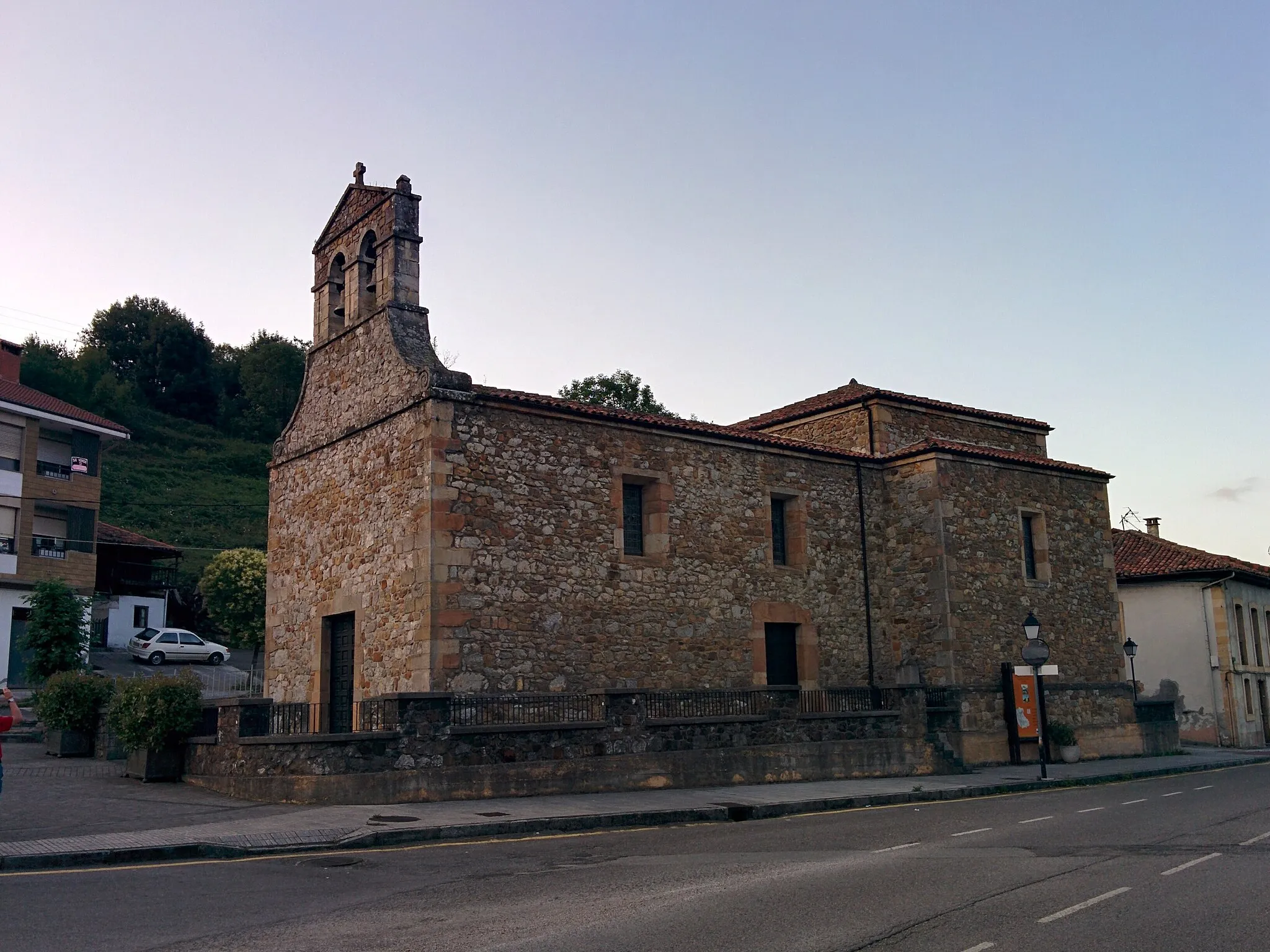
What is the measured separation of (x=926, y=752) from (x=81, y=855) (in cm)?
1495

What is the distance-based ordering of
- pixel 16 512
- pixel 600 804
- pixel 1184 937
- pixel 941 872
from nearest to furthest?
pixel 1184 937 < pixel 941 872 < pixel 600 804 < pixel 16 512

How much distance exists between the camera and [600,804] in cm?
1484

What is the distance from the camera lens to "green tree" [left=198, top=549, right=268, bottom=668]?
151 feet

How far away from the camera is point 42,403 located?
3800 centimetres

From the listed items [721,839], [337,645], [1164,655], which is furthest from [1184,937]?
[1164,655]

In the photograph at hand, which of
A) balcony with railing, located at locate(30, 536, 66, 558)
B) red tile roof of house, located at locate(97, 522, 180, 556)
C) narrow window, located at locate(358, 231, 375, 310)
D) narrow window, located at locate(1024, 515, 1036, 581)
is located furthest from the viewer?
red tile roof of house, located at locate(97, 522, 180, 556)

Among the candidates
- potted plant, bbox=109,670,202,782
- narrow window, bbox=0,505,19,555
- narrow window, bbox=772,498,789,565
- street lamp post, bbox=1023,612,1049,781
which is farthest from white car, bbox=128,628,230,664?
street lamp post, bbox=1023,612,1049,781

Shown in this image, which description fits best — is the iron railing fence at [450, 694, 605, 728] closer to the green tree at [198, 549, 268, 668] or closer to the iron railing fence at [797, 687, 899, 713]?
the iron railing fence at [797, 687, 899, 713]

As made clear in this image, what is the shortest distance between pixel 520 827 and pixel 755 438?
11.0 m

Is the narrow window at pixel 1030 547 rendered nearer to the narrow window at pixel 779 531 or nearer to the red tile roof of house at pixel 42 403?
the narrow window at pixel 779 531

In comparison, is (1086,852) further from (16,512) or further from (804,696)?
(16,512)

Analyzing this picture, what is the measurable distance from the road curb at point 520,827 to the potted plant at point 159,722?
577cm

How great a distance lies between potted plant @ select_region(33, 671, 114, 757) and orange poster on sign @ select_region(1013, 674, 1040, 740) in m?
17.9

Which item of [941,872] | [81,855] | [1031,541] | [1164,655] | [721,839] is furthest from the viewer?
[1164,655]
